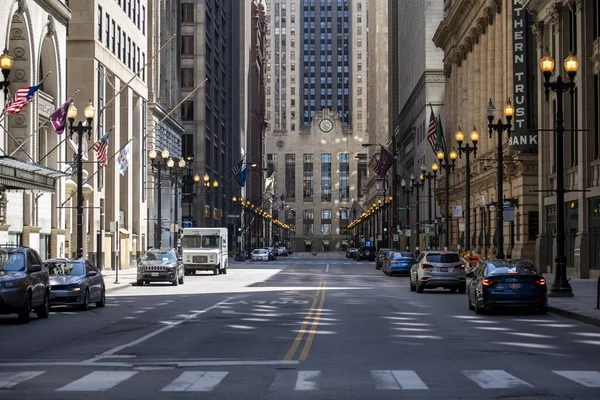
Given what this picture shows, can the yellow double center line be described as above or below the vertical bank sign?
below

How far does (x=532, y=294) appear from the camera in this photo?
28656 mm

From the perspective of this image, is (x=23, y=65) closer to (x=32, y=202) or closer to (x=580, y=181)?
(x=32, y=202)

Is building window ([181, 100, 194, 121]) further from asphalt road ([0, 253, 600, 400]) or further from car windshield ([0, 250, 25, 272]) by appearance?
car windshield ([0, 250, 25, 272])

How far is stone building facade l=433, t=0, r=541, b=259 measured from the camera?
62.6 metres

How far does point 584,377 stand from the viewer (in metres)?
14.8

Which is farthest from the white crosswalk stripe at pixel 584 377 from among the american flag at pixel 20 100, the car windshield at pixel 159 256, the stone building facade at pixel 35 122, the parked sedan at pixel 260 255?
the parked sedan at pixel 260 255

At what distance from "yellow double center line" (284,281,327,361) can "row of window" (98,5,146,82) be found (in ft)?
120

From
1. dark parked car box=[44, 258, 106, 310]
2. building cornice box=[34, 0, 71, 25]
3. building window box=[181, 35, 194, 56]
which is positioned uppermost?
building window box=[181, 35, 194, 56]

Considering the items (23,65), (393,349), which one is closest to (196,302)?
(393,349)

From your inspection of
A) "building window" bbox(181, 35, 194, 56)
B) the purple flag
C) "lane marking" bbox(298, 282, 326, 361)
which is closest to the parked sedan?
"building window" bbox(181, 35, 194, 56)

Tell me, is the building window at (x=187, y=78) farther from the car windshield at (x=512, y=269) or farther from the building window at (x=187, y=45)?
the car windshield at (x=512, y=269)

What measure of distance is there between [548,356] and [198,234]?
49293mm

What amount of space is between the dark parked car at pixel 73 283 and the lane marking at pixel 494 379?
58.1 ft

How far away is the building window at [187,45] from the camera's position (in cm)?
11706
